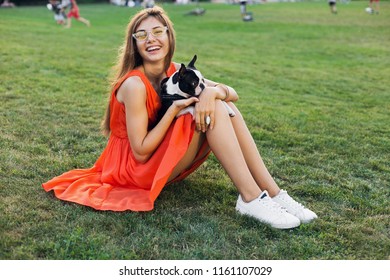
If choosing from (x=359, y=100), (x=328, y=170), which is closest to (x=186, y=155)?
(x=328, y=170)

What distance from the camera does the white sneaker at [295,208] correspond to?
128 inches

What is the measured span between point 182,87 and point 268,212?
93cm

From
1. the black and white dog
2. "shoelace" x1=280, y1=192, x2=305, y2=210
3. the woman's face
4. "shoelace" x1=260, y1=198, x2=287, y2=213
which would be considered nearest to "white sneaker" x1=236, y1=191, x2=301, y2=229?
"shoelace" x1=260, y1=198, x2=287, y2=213

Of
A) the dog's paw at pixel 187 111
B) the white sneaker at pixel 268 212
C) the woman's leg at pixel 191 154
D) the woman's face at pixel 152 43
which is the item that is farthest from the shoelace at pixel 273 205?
the woman's face at pixel 152 43

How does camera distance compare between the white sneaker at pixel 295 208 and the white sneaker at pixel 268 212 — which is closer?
the white sneaker at pixel 268 212

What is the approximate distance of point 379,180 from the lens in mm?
4133

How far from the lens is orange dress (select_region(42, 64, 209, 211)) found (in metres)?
3.17

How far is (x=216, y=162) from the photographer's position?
4395 mm

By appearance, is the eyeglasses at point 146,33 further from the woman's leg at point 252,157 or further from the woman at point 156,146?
the woman's leg at point 252,157

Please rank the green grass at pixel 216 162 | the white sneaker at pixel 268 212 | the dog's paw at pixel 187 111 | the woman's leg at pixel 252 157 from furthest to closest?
the woman's leg at pixel 252 157 < the dog's paw at pixel 187 111 < the white sneaker at pixel 268 212 < the green grass at pixel 216 162

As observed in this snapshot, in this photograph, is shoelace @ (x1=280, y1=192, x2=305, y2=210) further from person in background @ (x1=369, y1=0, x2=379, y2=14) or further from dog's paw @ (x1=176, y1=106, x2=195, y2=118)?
person in background @ (x1=369, y1=0, x2=379, y2=14)

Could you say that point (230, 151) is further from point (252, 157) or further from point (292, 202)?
point (292, 202)

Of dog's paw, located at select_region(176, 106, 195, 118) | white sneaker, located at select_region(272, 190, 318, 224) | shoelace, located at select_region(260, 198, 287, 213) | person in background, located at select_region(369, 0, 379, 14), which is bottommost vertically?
person in background, located at select_region(369, 0, 379, 14)

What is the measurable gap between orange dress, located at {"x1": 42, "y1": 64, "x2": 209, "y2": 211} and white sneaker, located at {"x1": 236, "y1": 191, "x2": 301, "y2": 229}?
0.52m
